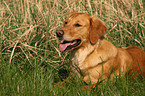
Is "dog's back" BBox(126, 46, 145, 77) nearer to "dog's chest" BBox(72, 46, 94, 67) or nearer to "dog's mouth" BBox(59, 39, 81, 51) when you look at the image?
"dog's chest" BBox(72, 46, 94, 67)

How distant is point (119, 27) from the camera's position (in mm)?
4840

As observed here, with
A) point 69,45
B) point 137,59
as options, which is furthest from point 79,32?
point 137,59

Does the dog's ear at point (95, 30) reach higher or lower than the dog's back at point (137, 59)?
higher

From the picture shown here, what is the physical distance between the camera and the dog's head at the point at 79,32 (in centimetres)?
343

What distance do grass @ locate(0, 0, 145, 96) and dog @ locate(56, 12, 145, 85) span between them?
209mm

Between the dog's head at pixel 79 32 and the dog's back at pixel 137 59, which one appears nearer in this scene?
the dog's head at pixel 79 32

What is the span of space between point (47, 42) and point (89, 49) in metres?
1.22

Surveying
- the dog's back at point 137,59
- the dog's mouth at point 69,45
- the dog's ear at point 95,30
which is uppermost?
the dog's ear at point 95,30

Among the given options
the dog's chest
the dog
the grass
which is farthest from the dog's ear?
the grass

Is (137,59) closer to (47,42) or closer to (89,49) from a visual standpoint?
(89,49)

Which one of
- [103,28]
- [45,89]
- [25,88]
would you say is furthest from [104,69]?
[25,88]

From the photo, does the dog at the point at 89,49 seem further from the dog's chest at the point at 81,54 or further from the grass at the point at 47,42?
the grass at the point at 47,42

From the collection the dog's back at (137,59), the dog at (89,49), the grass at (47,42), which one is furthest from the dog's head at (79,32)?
the dog's back at (137,59)

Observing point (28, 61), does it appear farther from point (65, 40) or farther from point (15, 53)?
point (65, 40)
